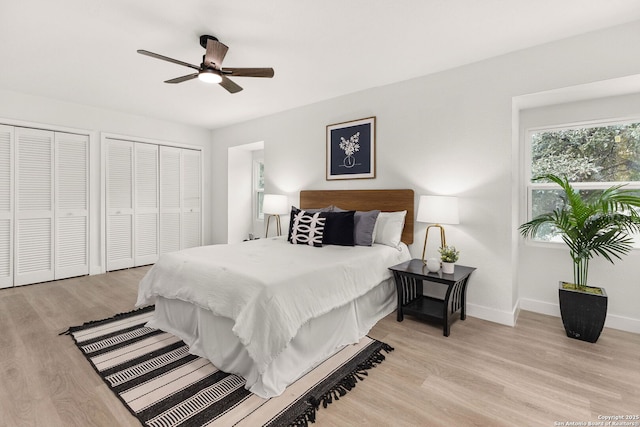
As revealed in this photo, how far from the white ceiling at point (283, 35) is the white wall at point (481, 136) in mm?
149

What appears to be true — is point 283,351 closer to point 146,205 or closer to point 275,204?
point 275,204

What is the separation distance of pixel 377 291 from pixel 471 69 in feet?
7.83

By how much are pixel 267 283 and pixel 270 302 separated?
0.40ft

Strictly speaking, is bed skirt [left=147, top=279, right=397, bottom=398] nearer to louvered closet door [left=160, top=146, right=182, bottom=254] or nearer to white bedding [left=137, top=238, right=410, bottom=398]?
white bedding [left=137, top=238, right=410, bottom=398]

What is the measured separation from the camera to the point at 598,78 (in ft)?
8.02

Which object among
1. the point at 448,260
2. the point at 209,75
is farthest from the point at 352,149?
the point at 209,75

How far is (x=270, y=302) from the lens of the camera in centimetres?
184

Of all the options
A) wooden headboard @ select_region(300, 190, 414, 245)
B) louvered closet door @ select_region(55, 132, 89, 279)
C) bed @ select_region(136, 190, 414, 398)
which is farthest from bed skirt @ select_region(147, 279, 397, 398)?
louvered closet door @ select_region(55, 132, 89, 279)

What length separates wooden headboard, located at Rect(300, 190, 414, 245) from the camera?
3.43 meters

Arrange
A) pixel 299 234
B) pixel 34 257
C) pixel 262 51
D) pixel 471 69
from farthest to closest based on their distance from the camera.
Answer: pixel 34 257
pixel 299 234
pixel 471 69
pixel 262 51

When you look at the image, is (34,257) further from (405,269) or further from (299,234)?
(405,269)

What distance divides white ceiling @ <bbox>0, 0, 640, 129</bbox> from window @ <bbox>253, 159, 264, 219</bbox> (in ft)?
8.02

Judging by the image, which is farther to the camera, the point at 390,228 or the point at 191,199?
the point at 191,199

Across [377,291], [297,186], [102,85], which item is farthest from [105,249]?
[377,291]
